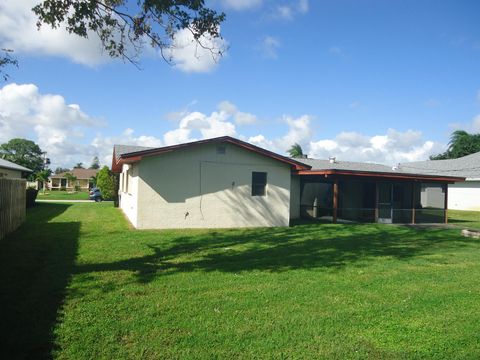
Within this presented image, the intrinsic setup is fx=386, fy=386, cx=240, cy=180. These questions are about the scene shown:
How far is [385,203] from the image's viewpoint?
21.3m

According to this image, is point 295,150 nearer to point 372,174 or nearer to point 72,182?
point 372,174

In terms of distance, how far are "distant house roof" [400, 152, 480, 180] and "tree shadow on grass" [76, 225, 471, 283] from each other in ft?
63.1

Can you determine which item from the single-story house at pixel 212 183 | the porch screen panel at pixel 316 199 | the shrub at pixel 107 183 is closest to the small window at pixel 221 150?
the single-story house at pixel 212 183

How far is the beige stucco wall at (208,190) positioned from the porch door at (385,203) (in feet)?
21.9

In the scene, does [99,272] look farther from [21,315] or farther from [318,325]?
[318,325]

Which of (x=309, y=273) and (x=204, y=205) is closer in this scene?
(x=309, y=273)

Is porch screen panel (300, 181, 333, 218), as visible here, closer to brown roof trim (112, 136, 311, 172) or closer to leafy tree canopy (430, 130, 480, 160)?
brown roof trim (112, 136, 311, 172)

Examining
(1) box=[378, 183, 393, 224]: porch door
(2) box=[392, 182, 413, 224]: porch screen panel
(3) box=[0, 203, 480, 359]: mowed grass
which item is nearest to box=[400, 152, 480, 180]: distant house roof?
(2) box=[392, 182, 413, 224]: porch screen panel

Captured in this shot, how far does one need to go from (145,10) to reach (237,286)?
6795mm

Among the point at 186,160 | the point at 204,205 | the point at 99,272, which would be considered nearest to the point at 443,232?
the point at 204,205

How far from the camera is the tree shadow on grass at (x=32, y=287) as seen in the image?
176 inches

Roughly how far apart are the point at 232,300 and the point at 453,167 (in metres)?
36.5

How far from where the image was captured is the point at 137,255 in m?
9.61

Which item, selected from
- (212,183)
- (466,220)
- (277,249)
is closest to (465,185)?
(466,220)
